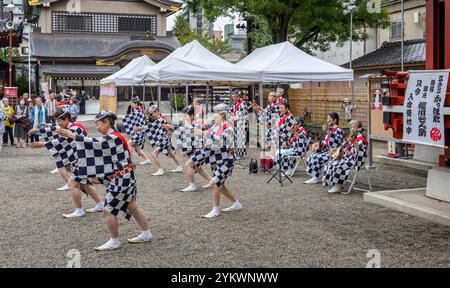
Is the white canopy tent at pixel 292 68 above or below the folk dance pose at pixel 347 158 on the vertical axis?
above

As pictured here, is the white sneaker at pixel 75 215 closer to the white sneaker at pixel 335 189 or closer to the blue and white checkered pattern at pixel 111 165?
the blue and white checkered pattern at pixel 111 165

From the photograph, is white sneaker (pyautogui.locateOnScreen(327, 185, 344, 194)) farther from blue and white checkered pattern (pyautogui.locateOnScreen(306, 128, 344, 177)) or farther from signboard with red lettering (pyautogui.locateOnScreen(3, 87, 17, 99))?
signboard with red lettering (pyautogui.locateOnScreen(3, 87, 17, 99))

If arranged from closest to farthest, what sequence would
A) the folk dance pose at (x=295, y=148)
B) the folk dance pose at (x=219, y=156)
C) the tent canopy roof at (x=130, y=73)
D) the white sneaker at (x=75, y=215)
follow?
the folk dance pose at (x=219, y=156)
the white sneaker at (x=75, y=215)
the folk dance pose at (x=295, y=148)
the tent canopy roof at (x=130, y=73)

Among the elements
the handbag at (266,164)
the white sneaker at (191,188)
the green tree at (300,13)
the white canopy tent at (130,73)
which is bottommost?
the white sneaker at (191,188)

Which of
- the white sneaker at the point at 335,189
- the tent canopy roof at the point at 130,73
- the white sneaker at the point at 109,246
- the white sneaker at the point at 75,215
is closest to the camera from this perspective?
the white sneaker at the point at 109,246

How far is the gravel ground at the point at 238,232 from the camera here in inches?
224

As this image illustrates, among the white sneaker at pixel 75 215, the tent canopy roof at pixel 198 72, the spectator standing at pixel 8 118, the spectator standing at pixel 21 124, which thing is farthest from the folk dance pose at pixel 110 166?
the spectator standing at pixel 8 118

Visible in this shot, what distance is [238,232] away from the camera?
682 cm

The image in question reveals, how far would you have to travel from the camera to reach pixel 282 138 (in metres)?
11.7

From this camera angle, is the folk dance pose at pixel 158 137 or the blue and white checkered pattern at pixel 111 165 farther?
the folk dance pose at pixel 158 137

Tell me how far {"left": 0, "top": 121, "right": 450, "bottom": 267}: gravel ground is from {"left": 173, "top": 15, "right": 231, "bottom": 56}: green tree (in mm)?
33817

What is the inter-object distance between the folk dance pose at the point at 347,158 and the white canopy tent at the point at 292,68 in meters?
4.30

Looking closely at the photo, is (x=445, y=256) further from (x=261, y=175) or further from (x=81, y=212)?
(x=261, y=175)

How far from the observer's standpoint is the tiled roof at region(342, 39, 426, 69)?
21.0 meters
